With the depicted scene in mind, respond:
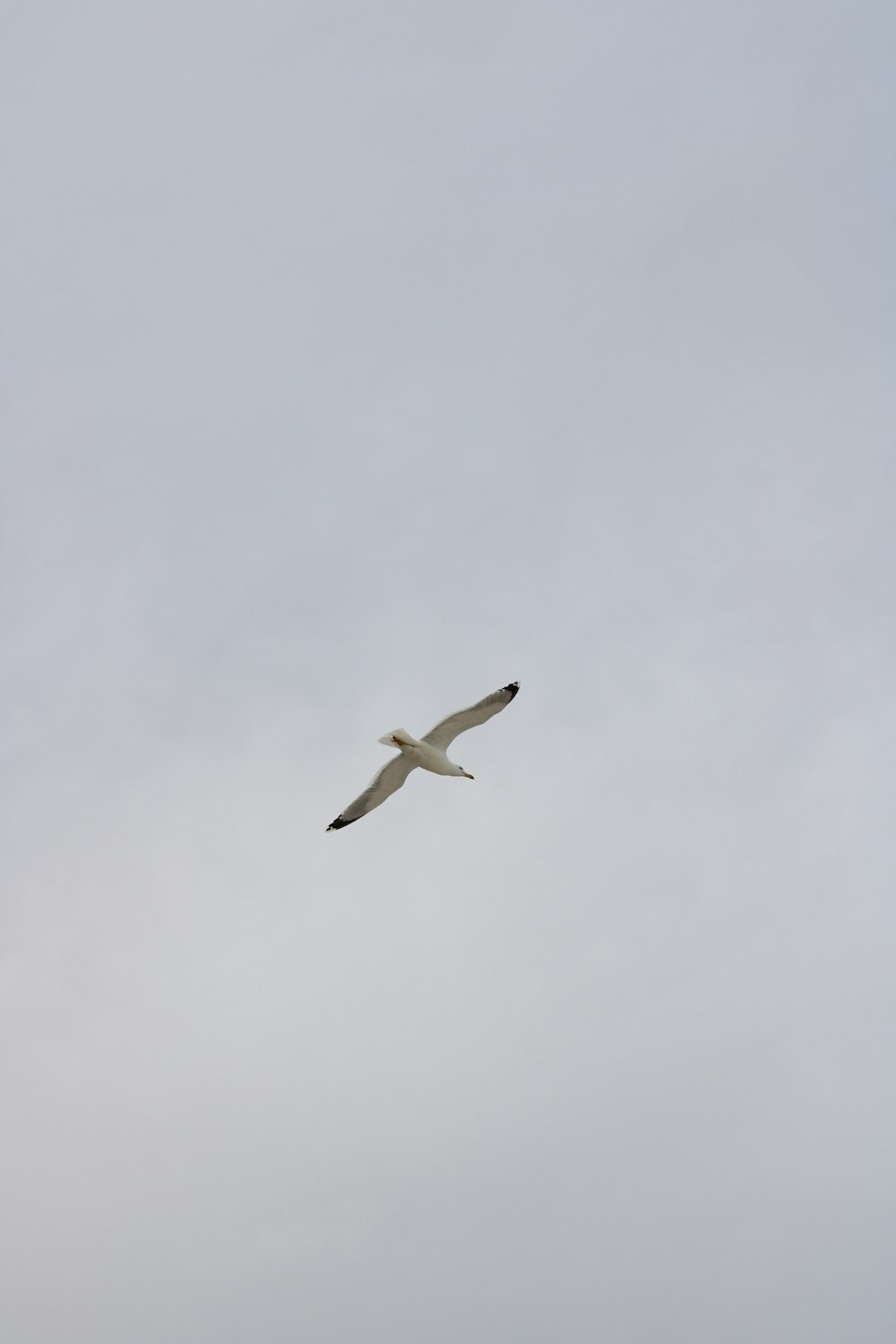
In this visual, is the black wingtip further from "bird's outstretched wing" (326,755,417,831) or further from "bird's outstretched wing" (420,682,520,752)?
"bird's outstretched wing" (420,682,520,752)

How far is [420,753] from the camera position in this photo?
3734 centimetres

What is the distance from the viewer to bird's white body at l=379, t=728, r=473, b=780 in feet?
120

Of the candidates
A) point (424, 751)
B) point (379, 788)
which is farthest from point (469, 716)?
point (379, 788)

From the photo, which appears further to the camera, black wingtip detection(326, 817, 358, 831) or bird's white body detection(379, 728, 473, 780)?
black wingtip detection(326, 817, 358, 831)

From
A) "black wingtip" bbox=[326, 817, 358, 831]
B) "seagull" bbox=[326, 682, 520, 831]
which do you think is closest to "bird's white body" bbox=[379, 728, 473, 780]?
"seagull" bbox=[326, 682, 520, 831]

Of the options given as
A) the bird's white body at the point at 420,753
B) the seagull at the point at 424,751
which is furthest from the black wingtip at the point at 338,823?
the bird's white body at the point at 420,753

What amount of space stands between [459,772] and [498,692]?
9.30 feet

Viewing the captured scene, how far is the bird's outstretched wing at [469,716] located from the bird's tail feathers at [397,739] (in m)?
0.64

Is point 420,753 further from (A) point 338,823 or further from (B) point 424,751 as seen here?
(A) point 338,823

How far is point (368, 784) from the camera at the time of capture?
3850cm

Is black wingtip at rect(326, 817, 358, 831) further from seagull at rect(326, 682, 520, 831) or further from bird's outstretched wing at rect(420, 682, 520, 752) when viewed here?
bird's outstretched wing at rect(420, 682, 520, 752)

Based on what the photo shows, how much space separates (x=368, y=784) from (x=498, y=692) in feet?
13.6

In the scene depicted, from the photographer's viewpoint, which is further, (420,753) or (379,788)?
(379,788)

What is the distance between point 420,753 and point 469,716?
4.92ft
